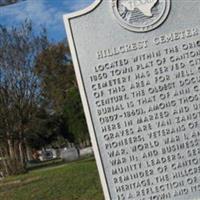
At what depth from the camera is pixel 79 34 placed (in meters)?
6.58

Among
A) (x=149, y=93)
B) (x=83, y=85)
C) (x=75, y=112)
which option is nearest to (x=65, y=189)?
(x=83, y=85)

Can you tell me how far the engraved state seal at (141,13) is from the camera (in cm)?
646

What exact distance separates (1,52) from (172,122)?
23269 mm

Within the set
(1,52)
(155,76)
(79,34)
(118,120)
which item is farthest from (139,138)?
(1,52)

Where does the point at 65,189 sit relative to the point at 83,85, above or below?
below

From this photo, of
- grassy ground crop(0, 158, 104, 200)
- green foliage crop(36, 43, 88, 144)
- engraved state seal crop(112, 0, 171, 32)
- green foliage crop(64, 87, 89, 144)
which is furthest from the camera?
green foliage crop(64, 87, 89, 144)

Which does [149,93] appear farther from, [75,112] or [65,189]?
[75,112]

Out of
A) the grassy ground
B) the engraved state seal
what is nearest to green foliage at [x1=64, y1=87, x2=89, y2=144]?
the grassy ground

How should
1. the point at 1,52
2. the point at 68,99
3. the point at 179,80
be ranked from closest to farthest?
the point at 179,80 < the point at 1,52 < the point at 68,99

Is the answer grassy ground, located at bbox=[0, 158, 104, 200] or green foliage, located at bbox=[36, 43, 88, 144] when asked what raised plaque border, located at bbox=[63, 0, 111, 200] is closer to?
grassy ground, located at bbox=[0, 158, 104, 200]

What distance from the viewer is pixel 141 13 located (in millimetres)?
6473

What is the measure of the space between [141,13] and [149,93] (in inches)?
35.3

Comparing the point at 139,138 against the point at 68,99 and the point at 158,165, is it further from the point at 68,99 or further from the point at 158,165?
the point at 68,99

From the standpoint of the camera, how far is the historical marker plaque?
6469 millimetres
